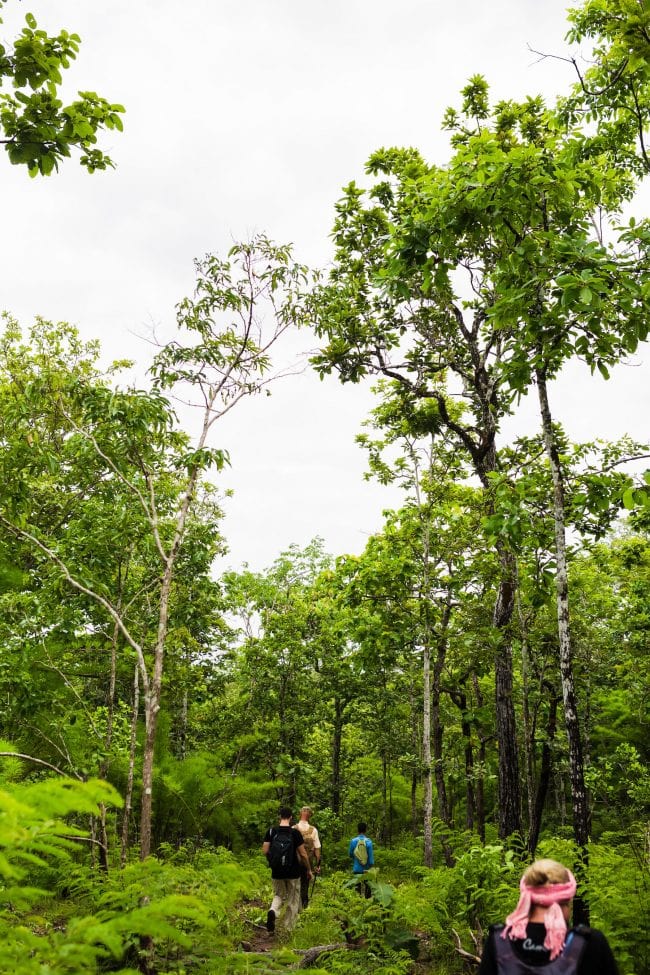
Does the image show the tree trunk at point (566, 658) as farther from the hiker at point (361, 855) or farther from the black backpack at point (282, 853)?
the hiker at point (361, 855)

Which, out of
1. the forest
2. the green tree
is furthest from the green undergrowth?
the green tree

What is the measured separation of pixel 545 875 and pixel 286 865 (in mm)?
6621

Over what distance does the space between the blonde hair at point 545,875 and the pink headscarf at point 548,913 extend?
0.02 metres

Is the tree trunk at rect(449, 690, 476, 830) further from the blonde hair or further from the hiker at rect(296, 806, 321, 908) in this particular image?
the blonde hair

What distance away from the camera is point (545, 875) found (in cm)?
290

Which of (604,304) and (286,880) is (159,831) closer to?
(286,880)

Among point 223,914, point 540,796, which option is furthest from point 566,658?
point 540,796

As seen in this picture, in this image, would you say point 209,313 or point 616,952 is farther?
point 209,313

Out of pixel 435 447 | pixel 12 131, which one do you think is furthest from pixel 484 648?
pixel 12 131

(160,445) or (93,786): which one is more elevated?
(160,445)

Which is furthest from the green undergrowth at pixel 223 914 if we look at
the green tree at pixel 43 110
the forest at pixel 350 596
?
the green tree at pixel 43 110

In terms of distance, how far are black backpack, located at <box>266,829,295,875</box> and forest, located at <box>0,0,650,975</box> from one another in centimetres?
46

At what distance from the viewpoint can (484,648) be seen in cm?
1120

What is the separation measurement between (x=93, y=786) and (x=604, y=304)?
497 cm
